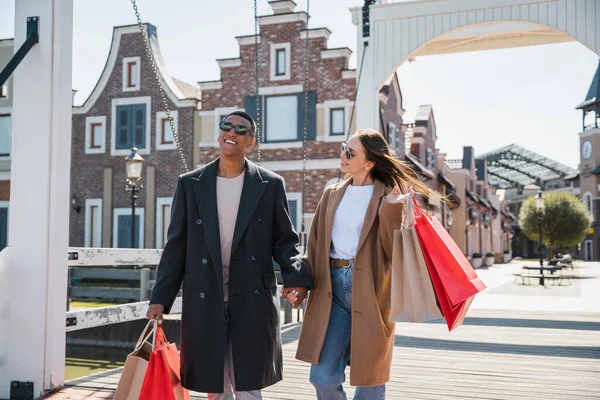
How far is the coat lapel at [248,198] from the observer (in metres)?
3.20

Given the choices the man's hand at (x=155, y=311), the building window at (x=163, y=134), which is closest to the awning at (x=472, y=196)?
the building window at (x=163, y=134)

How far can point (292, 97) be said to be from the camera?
798 inches

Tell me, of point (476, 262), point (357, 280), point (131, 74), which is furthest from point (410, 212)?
point (476, 262)

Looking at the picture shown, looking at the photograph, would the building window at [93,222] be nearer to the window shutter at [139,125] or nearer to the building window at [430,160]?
the window shutter at [139,125]

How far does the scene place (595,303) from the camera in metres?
14.3

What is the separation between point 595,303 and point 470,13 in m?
8.07

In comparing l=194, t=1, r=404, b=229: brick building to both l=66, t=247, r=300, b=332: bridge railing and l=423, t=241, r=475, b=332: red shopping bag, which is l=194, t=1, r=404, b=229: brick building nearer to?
l=66, t=247, r=300, b=332: bridge railing

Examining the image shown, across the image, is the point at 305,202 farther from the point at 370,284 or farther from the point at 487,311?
the point at 370,284

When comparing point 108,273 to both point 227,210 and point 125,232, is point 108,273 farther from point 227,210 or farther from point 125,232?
point 125,232

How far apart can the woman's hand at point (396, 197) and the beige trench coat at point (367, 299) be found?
0.08 feet

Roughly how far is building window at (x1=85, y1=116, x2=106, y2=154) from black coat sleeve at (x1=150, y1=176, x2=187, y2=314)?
66.3ft

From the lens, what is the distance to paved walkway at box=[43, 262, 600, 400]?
4.86m

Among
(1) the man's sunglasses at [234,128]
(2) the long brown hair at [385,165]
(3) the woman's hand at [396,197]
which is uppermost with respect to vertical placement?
Answer: (1) the man's sunglasses at [234,128]

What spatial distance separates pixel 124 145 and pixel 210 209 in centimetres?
1995
